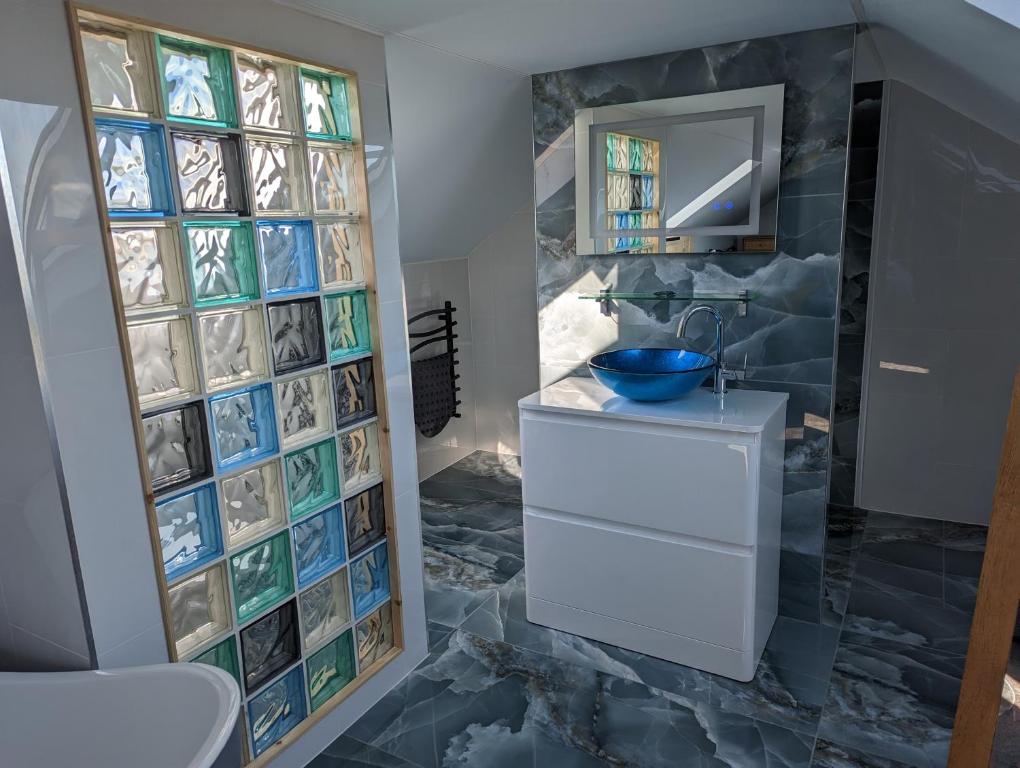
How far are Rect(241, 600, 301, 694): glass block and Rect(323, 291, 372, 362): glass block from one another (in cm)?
73

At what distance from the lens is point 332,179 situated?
83.8 inches

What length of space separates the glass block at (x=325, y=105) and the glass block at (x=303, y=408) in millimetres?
677

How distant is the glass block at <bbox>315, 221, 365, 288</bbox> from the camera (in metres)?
2.11

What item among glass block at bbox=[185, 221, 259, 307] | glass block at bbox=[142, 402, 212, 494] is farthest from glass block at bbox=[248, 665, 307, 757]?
glass block at bbox=[185, 221, 259, 307]

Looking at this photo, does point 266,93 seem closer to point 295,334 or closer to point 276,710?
point 295,334

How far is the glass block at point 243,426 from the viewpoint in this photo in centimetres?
187

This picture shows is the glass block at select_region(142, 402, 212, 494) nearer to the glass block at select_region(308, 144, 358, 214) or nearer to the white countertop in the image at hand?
the glass block at select_region(308, 144, 358, 214)

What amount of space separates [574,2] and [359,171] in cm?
75

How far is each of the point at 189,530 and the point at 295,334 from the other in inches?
22.6

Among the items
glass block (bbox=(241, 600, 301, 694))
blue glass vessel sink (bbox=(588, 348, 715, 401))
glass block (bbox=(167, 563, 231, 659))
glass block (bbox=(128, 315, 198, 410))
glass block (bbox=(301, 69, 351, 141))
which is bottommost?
glass block (bbox=(241, 600, 301, 694))

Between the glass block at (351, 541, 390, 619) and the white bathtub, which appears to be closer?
the white bathtub

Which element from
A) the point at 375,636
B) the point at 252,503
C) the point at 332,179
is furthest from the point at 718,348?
the point at 252,503

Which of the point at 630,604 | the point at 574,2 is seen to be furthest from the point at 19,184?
the point at 630,604

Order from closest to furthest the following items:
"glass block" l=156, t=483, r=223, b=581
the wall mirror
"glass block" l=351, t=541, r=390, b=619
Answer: "glass block" l=156, t=483, r=223, b=581
"glass block" l=351, t=541, r=390, b=619
the wall mirror
